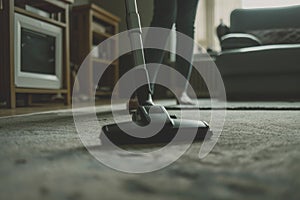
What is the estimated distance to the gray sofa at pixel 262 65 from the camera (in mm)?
2373

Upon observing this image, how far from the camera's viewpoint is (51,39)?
224 cm

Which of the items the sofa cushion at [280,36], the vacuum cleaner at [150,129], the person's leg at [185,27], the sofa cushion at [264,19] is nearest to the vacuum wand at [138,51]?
the vacuum cleaner at [150,129]

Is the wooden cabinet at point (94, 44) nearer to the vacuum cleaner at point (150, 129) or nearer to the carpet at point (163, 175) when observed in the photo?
the vacuum cleaner at point (150, 129)

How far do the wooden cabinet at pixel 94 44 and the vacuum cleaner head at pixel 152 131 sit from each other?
2393 mm

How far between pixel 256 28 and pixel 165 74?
1045 mm

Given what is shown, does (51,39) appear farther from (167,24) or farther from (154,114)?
(154,114)

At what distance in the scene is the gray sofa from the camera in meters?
2.37

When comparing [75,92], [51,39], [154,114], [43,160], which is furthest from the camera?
[75,92]

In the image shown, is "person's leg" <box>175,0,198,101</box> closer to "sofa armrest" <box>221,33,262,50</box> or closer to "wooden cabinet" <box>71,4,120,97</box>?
"sofa armrest" <box>221,33,262,50</box>

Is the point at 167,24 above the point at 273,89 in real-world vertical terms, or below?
above

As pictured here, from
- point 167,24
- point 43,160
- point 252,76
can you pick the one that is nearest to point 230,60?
point 252,76

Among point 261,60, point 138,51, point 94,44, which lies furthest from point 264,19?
point 138,51

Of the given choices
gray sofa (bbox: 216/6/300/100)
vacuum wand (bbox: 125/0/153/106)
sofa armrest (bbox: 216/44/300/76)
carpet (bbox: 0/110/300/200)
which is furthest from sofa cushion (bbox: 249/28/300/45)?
carpet (bbox: 0/110/300/200)

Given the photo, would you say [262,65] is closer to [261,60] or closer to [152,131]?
[261,60]
